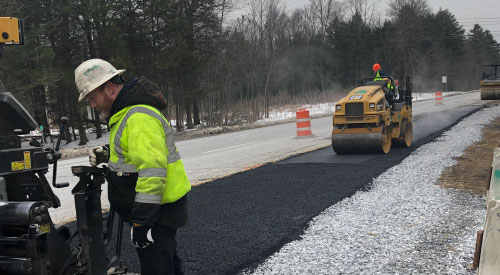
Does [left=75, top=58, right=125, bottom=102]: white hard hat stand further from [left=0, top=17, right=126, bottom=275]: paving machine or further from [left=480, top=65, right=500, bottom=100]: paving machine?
[left=480, top=65, right=500, bottom=100]: paving machine

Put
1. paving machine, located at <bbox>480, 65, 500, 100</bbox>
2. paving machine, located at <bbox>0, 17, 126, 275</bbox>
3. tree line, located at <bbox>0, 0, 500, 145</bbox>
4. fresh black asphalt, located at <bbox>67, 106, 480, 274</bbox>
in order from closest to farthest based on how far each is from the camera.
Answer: paving machine, located at <bbox>0, 17, 126, 275</bbox>, fresh black asphalt, located at <bbox>67, 106, 480, 274</bbox>, tree line, located at <bbox>0, 0, 500, 145</bbox>, paving machine, located at <bbox>480, 65, 500, 100</bbox>

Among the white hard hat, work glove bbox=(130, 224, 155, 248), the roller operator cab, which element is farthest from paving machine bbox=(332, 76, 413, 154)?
work glove bbox=(130, 224, 155, 248)

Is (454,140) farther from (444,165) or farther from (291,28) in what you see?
(291,28)

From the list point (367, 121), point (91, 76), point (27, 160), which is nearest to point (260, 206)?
point (27, 160)

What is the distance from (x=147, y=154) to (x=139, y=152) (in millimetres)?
54

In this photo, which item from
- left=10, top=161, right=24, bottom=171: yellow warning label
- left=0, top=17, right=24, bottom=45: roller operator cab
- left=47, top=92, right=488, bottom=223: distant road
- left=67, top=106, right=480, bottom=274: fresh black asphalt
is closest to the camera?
left=10, top=161, right=24, bottom=171: yellow warning label

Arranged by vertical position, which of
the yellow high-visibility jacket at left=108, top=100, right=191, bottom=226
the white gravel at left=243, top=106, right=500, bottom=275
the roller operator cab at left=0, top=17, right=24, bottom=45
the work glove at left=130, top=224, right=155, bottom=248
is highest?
the roller operator cab at left=0, top=17, right=24, bottom=45

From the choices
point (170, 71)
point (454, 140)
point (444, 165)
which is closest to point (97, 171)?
point (444, 165)

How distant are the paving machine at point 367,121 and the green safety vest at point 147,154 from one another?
801 centimetres

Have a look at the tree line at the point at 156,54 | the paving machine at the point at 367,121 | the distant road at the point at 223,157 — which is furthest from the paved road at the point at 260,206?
the tree line at the point at 156,54

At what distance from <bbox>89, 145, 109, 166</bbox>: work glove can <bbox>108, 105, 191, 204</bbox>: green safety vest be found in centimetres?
16

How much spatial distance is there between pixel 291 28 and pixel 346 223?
202 feet

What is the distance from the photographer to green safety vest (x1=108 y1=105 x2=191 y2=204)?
2.58 metres

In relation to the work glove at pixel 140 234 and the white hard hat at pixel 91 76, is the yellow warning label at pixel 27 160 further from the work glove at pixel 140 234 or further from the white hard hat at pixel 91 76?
the work glove at pixel 140 234
